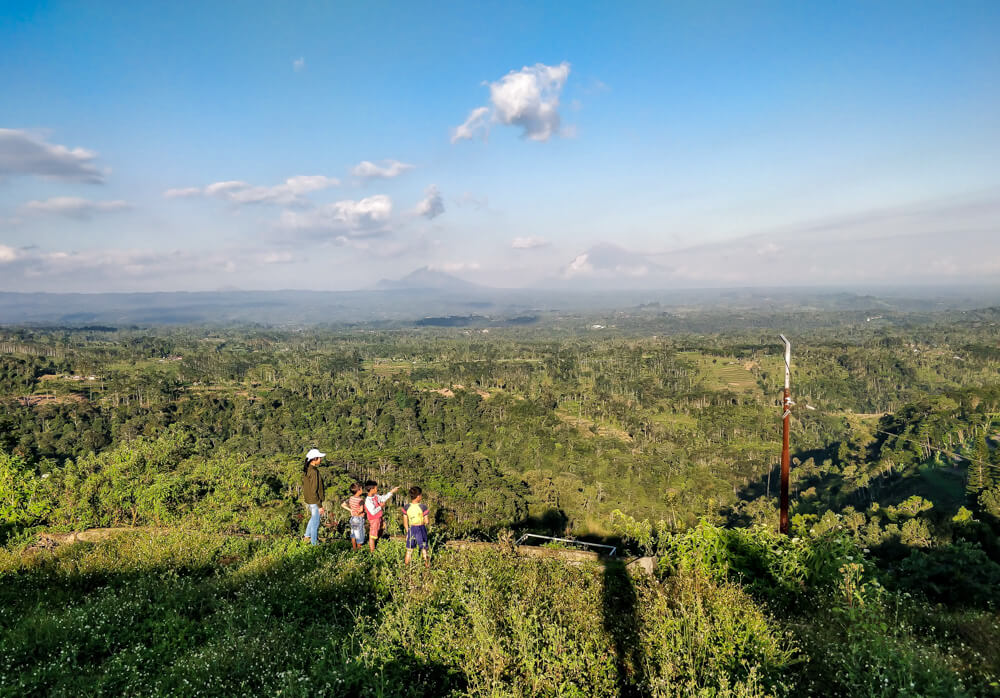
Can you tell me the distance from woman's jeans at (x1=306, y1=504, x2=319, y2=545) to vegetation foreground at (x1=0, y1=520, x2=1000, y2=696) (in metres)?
1.20

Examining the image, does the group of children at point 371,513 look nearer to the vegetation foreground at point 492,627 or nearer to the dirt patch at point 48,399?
the vegetation foreground at point 492,627

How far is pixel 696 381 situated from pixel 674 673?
110 metres

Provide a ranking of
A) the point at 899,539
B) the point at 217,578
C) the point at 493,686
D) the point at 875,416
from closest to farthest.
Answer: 1. the point at 493,686
2. the point at 217,578
3. the point at 899,539
4. the point at 875,416

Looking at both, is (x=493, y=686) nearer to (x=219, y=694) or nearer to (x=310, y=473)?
(x=219, y=694)

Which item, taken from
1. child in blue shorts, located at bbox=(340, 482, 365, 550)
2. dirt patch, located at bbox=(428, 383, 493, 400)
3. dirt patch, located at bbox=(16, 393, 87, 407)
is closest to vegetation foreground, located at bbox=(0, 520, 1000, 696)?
child in blue shorts, located at bbox=(340, 482, 365, 550)

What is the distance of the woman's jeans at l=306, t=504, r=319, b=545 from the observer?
29.2 feet

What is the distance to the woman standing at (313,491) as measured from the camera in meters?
8.74

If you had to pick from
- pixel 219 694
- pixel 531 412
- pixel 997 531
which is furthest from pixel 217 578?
pixel 531 412

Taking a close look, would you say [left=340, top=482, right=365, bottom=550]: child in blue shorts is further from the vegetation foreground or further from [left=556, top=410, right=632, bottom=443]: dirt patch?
[left=556, top=410, right=632, bottom=443]: dirt patch

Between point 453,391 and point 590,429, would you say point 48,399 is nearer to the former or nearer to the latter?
point 453,391

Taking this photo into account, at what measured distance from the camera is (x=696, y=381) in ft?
346

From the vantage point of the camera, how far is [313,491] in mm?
8758

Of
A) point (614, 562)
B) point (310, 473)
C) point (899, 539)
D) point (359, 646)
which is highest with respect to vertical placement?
point (310, 473)

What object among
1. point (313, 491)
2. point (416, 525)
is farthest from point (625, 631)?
point (313, 491)
